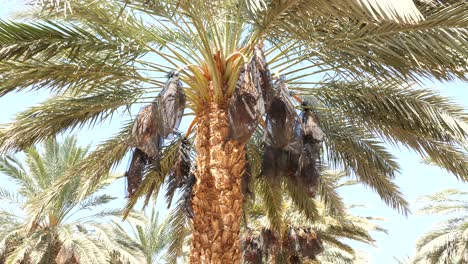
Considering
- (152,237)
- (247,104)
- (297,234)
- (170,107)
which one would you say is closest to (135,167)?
(170,107)

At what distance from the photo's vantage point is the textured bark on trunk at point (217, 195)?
698 cm

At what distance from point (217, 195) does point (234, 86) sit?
1400 millimetres

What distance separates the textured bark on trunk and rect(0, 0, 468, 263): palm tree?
0.6 inches

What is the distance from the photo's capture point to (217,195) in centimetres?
716

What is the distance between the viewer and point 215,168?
7.24 m

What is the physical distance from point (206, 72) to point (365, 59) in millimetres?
2094

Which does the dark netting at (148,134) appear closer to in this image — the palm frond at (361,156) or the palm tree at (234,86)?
the palm tree at (234,86)

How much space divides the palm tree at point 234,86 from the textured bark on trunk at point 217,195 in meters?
0.01

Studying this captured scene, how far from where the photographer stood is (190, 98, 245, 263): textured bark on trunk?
6977mm

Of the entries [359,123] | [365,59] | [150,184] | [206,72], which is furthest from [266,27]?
[150,184]

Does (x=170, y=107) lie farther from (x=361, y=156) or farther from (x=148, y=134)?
(x=361, y=156)

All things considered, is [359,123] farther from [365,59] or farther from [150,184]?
[150,184]

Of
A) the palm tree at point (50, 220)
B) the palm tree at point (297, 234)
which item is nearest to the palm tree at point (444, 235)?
the palm tree at point (297, 234)

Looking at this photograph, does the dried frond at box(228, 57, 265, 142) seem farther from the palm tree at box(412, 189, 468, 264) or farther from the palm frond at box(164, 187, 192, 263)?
the palm tree at box(412, 189, 468, 264)
